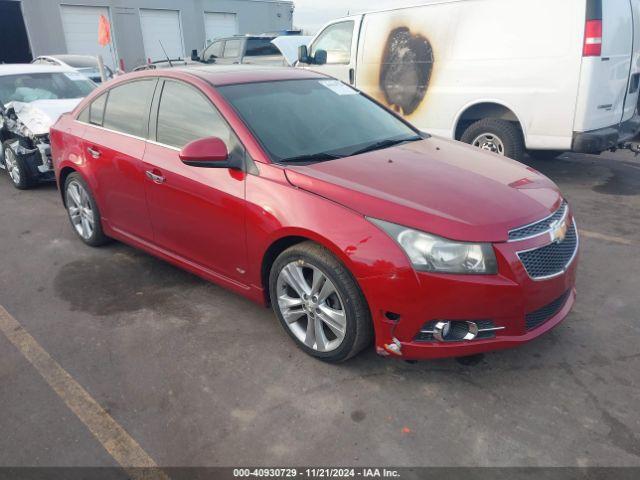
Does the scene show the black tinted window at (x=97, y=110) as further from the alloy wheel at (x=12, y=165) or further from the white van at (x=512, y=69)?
the white van at (x=512, y=69)

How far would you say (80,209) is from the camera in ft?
15.6

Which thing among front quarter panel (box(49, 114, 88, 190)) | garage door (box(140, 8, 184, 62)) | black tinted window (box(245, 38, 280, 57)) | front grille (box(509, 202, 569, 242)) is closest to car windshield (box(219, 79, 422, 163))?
front grille (box(509, 202, 569, 242))

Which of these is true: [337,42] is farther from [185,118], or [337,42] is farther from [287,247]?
[287,247]

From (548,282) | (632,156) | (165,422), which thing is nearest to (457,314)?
(548,282)

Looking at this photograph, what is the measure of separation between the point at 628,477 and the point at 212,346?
2.24m

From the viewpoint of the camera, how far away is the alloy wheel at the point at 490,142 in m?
6.35

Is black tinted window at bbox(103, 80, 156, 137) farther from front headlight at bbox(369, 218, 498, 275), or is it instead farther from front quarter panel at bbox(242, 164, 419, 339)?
front headlight at bbox(369, 218, 498, 275)

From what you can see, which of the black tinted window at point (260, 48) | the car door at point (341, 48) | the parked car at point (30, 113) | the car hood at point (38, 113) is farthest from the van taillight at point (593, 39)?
the black tinted window at point (260, 48)

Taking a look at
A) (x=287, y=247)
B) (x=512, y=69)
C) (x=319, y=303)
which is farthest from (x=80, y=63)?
(x=319, y=303)

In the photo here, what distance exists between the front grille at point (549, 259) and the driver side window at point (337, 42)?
565 cm

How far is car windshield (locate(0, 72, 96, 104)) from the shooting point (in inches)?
291

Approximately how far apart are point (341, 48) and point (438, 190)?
18.8 ft

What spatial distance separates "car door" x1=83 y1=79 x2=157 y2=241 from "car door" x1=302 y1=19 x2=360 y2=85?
3.89 metres

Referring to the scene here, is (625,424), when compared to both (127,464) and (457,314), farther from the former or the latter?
(127,464)
